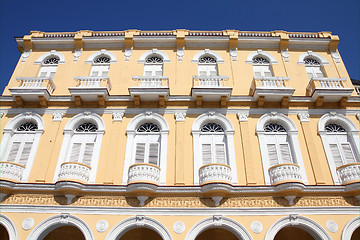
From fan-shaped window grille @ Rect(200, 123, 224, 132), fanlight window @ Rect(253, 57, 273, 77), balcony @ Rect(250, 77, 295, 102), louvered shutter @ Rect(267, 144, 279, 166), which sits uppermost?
fanlight window @ Rect(253, 57, 273, 77)

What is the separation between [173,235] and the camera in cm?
1018

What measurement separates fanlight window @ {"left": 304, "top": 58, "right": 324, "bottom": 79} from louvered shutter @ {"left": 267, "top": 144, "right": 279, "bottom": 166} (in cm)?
525

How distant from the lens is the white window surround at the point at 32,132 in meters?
12.1

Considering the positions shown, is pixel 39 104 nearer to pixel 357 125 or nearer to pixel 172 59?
pixel 172 59

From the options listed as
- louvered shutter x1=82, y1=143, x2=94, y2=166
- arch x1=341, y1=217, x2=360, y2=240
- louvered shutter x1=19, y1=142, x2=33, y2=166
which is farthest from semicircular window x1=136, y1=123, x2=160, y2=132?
arch x1=341, y1=217, x2=360, y2=240

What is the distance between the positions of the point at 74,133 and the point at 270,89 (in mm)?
9523

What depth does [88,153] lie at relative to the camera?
12.5 metres

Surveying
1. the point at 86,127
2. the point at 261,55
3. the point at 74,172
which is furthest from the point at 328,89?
the point at 74,172

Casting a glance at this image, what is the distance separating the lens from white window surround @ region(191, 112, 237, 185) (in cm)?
1180

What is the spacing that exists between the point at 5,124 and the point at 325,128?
1534 cm

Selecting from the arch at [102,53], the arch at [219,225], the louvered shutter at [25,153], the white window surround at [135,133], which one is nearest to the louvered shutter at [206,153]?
the white window surround at [135,133]

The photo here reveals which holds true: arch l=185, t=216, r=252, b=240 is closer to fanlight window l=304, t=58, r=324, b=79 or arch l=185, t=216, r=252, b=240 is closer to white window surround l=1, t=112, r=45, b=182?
white window surround l=1, t=112, r=45, b=182

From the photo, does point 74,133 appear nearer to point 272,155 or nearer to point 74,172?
point 74,172

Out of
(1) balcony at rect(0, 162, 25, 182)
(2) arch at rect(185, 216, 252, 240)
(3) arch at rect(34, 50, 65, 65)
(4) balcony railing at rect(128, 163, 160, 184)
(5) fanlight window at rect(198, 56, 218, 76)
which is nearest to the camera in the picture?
(2) arch at rect(185, 216, 252, 240)
